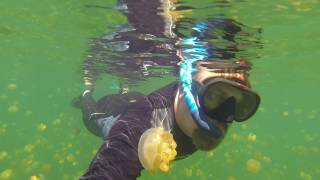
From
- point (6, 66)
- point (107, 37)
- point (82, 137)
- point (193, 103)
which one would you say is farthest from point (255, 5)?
point (6, 66)

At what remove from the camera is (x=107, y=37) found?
48.9 feet

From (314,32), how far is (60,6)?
9895mm

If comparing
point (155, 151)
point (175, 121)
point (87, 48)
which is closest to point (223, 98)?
point (175, 121)

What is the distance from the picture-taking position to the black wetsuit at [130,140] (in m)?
3.03

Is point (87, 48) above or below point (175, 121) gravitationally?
below

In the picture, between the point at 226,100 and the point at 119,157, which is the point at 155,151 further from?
the point at 226,100

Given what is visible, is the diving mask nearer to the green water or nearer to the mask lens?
the mask lens

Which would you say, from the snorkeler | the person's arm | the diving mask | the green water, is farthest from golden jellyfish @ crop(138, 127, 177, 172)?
the green water

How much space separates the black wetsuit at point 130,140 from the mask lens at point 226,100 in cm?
56

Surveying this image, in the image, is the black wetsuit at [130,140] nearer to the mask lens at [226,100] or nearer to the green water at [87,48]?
the mask lens at [226,100]

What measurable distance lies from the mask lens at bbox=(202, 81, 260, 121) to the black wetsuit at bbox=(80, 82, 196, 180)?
21.9 inches

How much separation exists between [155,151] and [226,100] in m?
0.93

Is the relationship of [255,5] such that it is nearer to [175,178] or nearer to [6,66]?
[175,178]

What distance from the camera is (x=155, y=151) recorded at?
3037 millimetres
